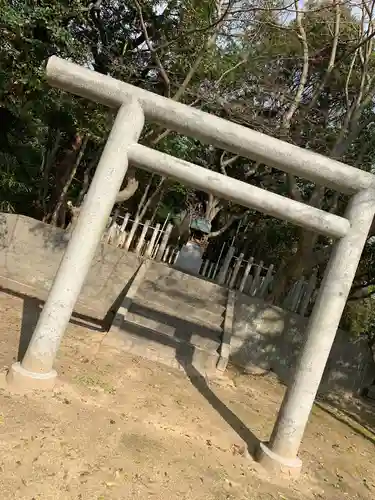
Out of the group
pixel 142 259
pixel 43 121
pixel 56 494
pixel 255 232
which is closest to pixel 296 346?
pixel 142 259

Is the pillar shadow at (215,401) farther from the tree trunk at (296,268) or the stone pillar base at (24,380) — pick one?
the tree trunk at (296,268)

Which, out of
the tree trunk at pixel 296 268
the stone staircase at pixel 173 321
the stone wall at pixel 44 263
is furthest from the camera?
the tree trunk at pixel 296 268

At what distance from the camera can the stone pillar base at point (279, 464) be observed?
4.01m

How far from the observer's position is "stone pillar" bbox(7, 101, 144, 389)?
13.7ft

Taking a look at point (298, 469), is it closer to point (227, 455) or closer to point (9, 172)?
point (227, 455)

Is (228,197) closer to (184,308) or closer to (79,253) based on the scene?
(79,253)

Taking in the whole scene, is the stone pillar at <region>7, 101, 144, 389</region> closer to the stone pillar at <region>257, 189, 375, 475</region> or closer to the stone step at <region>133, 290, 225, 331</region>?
the stone pillar at <region>257, 189, 375, 475</region>

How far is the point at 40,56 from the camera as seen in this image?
7.73 m

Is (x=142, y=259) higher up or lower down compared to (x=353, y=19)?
lower down

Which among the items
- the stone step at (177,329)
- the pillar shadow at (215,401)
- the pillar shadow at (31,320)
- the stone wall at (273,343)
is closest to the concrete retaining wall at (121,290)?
the stone wall at (273,343)

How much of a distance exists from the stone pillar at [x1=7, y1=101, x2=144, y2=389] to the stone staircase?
89.3 inches

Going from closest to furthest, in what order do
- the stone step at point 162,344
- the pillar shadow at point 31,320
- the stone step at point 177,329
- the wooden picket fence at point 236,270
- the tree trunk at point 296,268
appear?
the pillar shadow at point 31,320, the stone step at point 162,344, the stone step at point 177,329, the tree trunk at point 296,268, the wooden picket fence at point 236,270

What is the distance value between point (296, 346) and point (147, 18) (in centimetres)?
775

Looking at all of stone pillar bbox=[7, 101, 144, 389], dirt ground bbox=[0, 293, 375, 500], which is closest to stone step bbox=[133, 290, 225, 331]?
dirt ground bbox=[0, 293, 375, 500]
